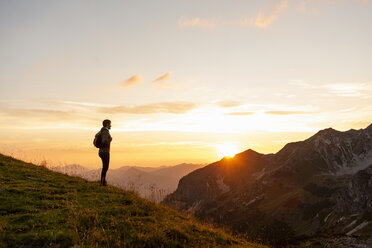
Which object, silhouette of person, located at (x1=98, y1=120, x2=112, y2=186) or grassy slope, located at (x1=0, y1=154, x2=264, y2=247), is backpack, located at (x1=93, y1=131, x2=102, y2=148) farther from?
grassy slope, located at (x1=0, y1=154, x2=264, y2=247)

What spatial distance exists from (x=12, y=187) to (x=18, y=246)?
7.72m

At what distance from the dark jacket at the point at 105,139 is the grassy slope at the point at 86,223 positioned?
131 inches

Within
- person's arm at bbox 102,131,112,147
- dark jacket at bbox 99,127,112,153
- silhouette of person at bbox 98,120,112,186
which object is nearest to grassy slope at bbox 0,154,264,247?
silhouette of person at bbox 98,120,112,186

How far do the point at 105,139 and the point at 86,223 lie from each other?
8.27 meters

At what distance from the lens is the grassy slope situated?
797cm

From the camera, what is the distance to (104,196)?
47.0 feet

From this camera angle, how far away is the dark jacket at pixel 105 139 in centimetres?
1706

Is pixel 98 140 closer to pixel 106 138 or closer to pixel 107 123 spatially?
pixel 106 138

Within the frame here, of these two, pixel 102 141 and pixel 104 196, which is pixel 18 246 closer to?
pixel 104 196

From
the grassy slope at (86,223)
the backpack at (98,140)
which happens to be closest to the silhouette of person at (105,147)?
the backpack at (98,140)

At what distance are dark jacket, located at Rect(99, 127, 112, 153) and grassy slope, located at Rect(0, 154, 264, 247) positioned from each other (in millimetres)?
3320

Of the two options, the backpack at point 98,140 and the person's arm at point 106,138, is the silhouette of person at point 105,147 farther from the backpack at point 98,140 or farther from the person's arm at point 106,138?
the backpack at point 98,140

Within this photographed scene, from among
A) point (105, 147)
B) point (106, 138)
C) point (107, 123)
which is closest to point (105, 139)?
point (106, 138)

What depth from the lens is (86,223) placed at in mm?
9383
